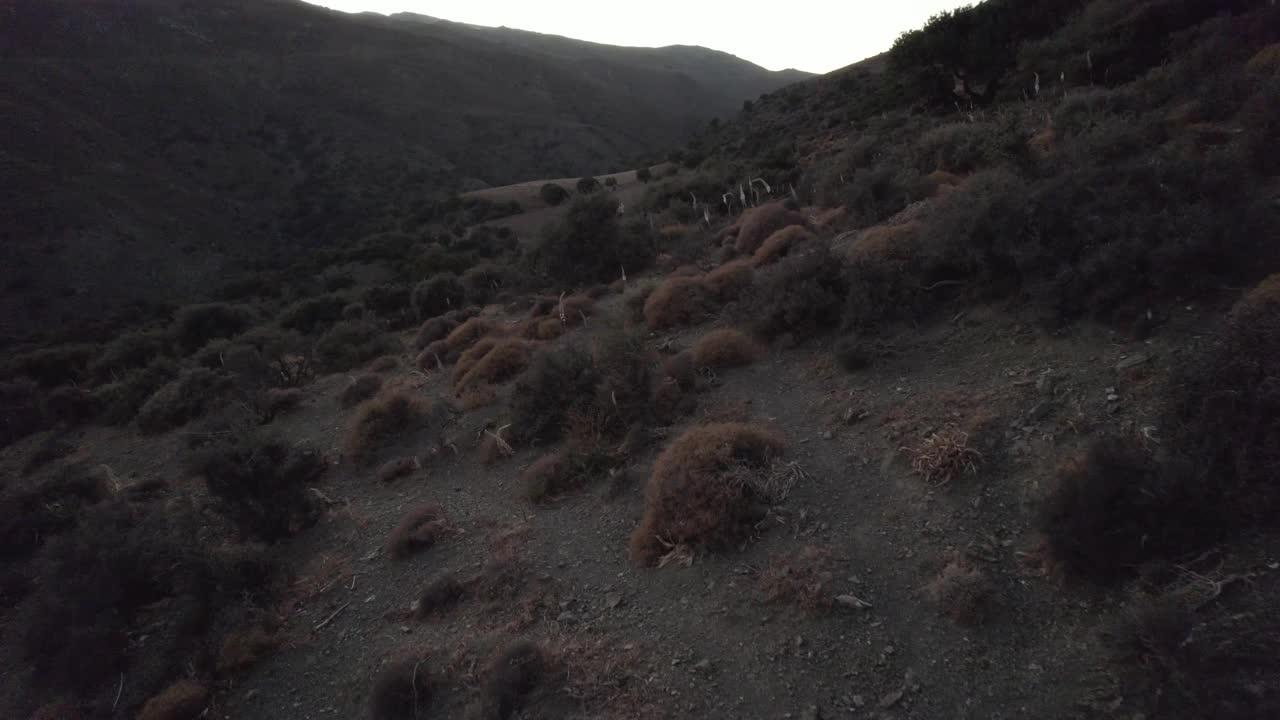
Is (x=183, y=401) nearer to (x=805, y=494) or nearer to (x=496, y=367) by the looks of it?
(x=496, y=367)

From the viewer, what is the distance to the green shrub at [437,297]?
59.0 feet

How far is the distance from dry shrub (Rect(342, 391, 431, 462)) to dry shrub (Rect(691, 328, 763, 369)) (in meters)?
4.85

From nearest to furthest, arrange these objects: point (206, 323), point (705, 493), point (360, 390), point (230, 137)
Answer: point (705, 493)
point (360, 390)
point (206, 323)
point (230, 137)

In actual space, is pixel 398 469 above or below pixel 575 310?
below

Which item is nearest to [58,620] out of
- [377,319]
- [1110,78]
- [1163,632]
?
[1163,632]

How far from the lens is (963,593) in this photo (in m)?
3.92

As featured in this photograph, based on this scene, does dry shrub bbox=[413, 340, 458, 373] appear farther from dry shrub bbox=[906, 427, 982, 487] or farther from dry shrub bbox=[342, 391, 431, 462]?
dry shrub bbox=[906, 427, 982, 487]

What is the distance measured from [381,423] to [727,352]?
5.82 m

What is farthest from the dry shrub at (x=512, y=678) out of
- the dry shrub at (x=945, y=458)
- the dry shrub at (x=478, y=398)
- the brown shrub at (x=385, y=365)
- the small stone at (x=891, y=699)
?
the brown shrub at (x=385, y=365)

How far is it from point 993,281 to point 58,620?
11.0 metres

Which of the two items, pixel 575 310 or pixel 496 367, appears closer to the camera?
pixel 496 367

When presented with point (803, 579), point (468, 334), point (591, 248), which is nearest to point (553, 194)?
point (591, 248)

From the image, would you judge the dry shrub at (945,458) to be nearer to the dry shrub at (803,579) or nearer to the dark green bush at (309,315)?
the dry shrub at (803,579)

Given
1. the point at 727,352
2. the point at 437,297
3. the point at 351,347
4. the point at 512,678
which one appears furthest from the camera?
the point at 437,297
